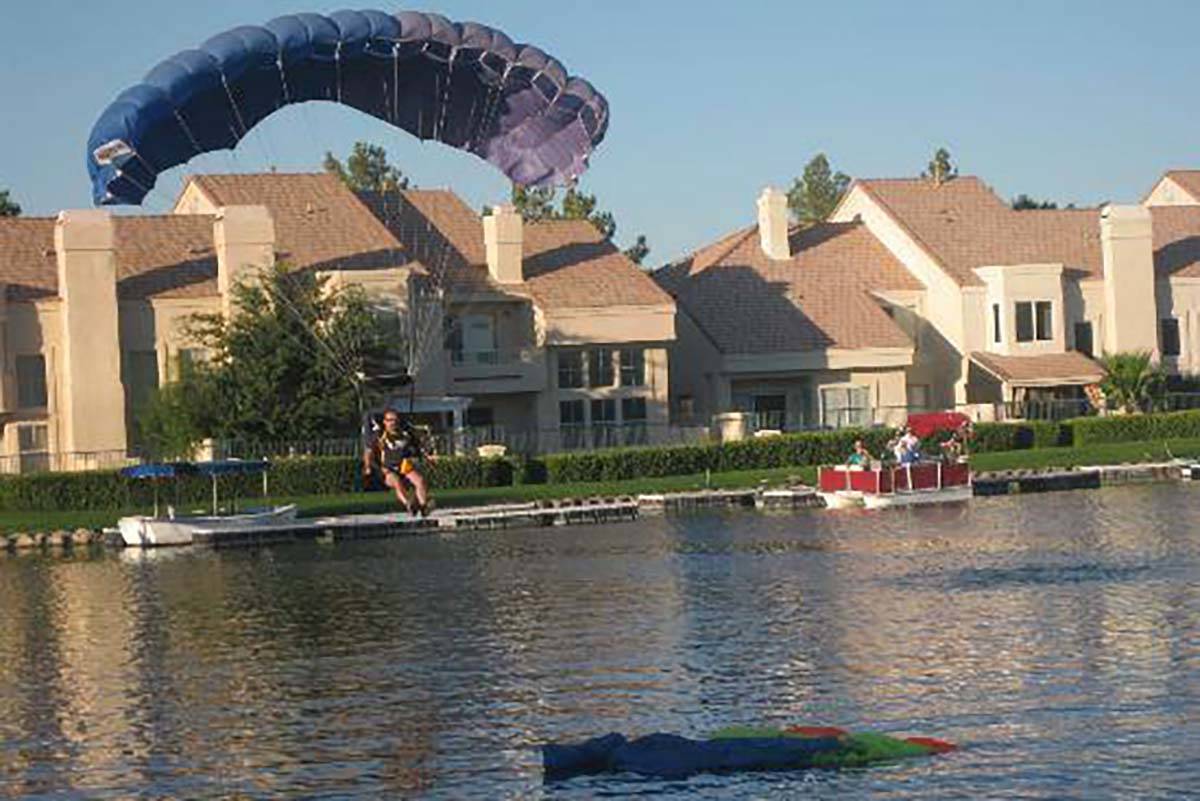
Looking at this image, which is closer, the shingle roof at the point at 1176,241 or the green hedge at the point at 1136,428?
the green hedge at the point at 1136,428

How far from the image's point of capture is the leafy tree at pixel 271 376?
238ft

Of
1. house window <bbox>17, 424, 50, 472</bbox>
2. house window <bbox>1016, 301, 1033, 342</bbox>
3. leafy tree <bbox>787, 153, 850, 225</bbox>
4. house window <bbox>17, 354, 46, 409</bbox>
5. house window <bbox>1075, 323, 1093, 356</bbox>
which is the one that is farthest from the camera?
leafy tree <bbox>787, 153, 850, 225</bbox>

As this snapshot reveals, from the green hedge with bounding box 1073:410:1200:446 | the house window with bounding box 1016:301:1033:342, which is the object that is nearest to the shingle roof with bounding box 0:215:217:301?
the green hedge with bounding box 1073:410:1200:446

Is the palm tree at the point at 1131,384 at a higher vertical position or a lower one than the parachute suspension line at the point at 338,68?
lower

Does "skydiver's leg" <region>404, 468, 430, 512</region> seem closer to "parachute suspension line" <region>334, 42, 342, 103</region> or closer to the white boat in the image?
"parachute suspension line" <region>334, 42, 342, 103</region>

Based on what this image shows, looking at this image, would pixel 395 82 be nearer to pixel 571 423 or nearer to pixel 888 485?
pixel 888 485

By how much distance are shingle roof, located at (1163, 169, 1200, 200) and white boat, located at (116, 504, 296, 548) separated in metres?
55.1

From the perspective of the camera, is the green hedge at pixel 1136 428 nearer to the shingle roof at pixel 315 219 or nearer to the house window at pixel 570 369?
the house window at pixel 570 369

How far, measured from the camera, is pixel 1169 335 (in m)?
94.8

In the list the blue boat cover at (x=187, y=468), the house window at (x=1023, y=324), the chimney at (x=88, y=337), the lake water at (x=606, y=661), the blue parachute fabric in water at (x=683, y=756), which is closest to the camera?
the blue parachute fabric in water at (x=683, y=756)

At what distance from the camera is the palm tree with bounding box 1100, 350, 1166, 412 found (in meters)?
87.4

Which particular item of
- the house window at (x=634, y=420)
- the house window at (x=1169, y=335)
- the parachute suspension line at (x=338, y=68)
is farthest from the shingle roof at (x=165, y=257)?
the house window at (x=1169, y=335)

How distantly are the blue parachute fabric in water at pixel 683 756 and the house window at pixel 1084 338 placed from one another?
225ft

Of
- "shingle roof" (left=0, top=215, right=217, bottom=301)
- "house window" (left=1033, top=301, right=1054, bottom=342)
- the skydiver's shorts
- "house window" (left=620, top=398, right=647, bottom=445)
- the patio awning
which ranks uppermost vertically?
"shingle roof" (left=0, top=215, right=217, bottom=301)
